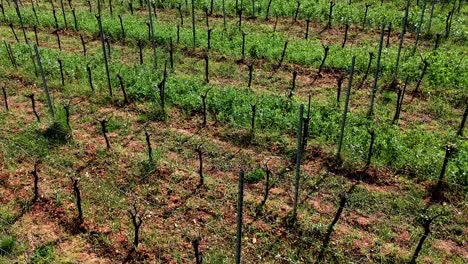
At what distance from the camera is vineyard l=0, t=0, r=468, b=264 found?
6.67m

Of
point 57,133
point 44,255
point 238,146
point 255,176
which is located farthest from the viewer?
point 57,133

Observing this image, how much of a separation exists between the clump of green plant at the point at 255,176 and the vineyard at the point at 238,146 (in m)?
0.02

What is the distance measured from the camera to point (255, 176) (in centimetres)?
781

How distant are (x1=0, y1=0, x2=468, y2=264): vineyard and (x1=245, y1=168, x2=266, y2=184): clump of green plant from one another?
20 mm

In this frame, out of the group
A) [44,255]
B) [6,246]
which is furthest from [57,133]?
[44,255]

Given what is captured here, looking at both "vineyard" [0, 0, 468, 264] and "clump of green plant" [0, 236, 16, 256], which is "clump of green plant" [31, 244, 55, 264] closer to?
"vineyard" [0, 0, 468, 264]

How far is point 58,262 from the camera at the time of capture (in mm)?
6363

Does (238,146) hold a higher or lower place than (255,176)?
higher

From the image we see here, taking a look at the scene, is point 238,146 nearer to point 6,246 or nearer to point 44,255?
point 44,255

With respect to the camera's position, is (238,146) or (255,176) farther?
(238,146)

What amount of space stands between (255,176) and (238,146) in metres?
1.02

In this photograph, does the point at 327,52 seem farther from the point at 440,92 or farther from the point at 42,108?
the point at 42,108

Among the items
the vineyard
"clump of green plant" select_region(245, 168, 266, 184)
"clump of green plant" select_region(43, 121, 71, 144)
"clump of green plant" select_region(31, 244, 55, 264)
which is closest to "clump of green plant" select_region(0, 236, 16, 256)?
the vineyard

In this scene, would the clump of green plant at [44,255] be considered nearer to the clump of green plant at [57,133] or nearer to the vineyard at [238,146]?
the vineyard at [238,146]
